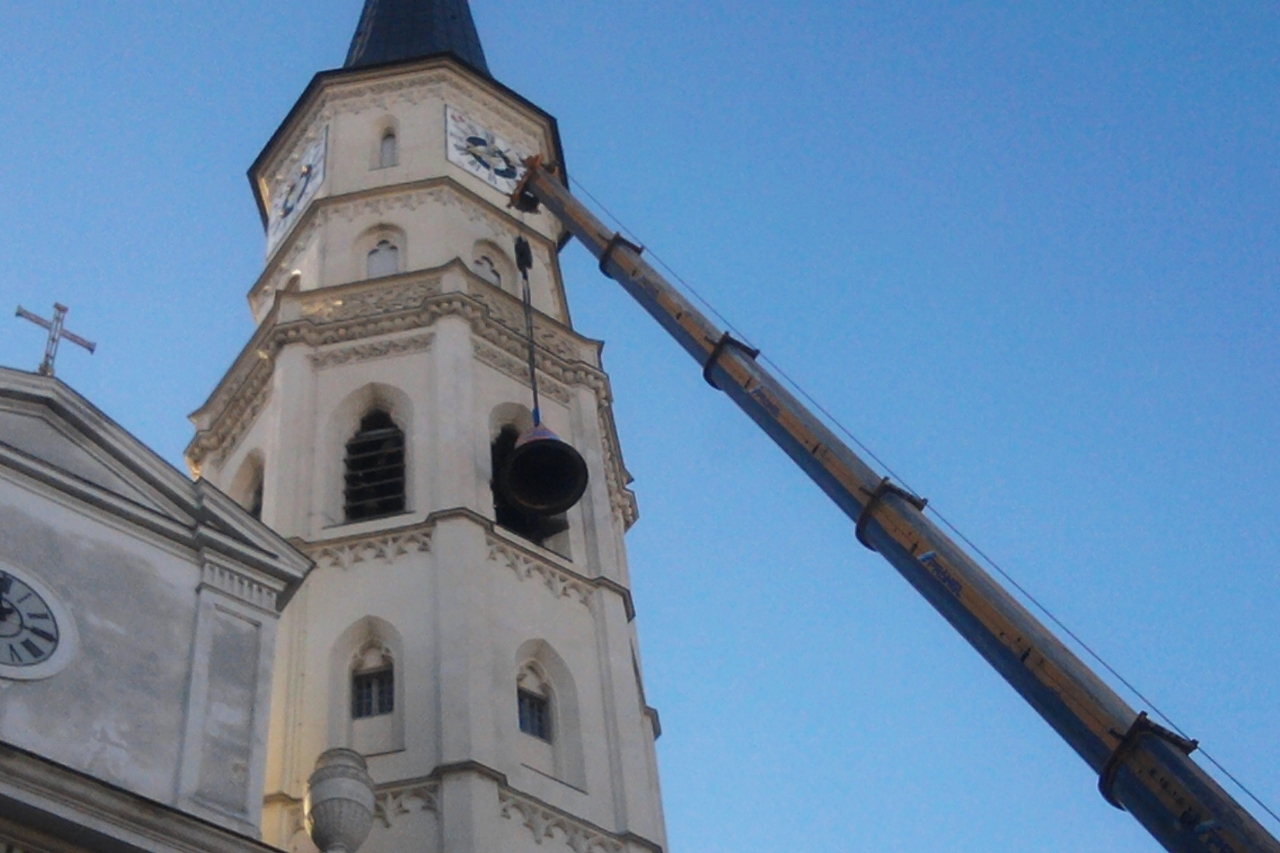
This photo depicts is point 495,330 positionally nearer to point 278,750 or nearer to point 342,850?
point 278,750

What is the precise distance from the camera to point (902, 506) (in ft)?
62.6

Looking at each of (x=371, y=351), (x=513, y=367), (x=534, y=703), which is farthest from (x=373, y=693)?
(x=513, y=367)

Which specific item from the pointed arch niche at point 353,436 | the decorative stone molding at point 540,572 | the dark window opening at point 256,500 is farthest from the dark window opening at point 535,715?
the dark window opening at point 256,500

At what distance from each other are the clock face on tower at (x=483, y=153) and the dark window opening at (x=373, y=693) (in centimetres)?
1163

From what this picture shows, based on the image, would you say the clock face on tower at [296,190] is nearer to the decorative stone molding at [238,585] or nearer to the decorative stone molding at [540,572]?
the decorative stone molding at [540,572]

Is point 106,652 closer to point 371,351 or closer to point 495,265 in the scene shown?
point 371,351

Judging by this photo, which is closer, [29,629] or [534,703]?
[29,629]

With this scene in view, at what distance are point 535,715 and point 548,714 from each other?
0.53ft

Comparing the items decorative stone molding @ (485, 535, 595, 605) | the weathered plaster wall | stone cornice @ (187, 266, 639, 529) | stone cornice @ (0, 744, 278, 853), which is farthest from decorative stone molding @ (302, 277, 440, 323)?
stone cornice @ (0, 744, 278, 853)

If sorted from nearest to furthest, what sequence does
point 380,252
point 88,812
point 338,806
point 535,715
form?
point 88,812 → point 338,806 → point 535,715 → point 380,252

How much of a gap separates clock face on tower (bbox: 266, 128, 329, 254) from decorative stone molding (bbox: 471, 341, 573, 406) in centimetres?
600

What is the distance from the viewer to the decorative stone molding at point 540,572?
24.5 metres

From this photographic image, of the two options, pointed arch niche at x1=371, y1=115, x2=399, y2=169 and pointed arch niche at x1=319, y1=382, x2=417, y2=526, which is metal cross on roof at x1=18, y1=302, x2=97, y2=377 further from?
pointed arch niche at x1=371, y1=115, x2=399, y2=169

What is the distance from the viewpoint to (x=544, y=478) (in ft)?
82.2
